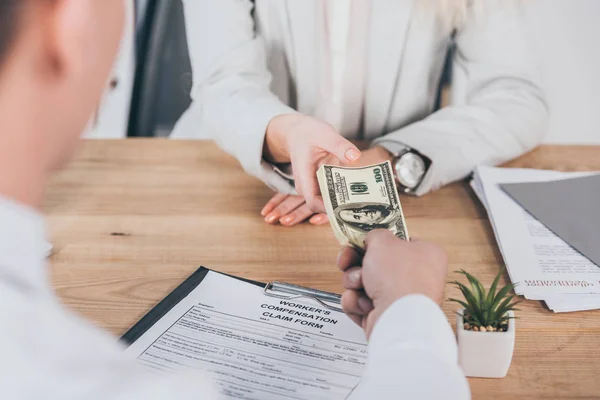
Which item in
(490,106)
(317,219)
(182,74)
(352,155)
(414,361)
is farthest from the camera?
(182,74)

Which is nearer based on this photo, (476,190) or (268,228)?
(268,228)

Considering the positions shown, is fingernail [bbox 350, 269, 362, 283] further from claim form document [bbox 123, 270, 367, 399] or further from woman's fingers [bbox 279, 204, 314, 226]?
woman's fingers [bbox 279, 204, 314, 226]

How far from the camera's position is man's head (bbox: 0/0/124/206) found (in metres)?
0.50

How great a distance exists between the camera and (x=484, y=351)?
795mm

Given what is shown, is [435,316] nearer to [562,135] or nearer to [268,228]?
[268,228]

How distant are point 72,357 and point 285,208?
27.6 inches

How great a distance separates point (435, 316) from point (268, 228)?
0.52 metres

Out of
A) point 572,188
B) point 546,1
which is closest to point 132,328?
point 572,188

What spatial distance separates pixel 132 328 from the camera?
89 centimetres

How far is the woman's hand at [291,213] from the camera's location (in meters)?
1.16

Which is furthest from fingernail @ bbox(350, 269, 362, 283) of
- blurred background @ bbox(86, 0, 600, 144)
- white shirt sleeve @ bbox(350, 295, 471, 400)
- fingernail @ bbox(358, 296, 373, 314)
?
blurred background @ bbox(86, 0, 600, 144)

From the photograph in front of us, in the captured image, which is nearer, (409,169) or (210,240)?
(210,240)

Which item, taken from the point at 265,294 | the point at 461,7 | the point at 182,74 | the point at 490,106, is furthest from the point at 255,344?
the point at 182,74

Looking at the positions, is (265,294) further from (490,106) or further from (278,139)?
(490,106)
